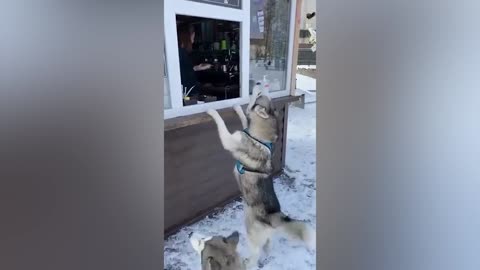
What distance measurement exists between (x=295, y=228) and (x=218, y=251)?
0.41ft

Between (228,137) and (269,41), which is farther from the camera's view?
(269,41)

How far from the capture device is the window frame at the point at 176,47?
1.80 ft

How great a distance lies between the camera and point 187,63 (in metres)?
0.62

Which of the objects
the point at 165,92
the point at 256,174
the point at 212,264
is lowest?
the point at 212,264

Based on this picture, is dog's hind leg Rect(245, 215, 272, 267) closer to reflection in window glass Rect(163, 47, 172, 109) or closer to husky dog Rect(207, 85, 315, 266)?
husky dog Rect(207, 85, 315, 266)

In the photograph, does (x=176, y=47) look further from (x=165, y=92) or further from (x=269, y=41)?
(x=269, y=41)

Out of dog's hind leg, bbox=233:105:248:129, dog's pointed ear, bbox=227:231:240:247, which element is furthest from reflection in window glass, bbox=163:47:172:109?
dog's pointed ear, bbox=227:231:240:247

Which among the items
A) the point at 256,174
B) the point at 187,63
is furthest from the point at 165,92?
the point at 256,174

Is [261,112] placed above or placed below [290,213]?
above
